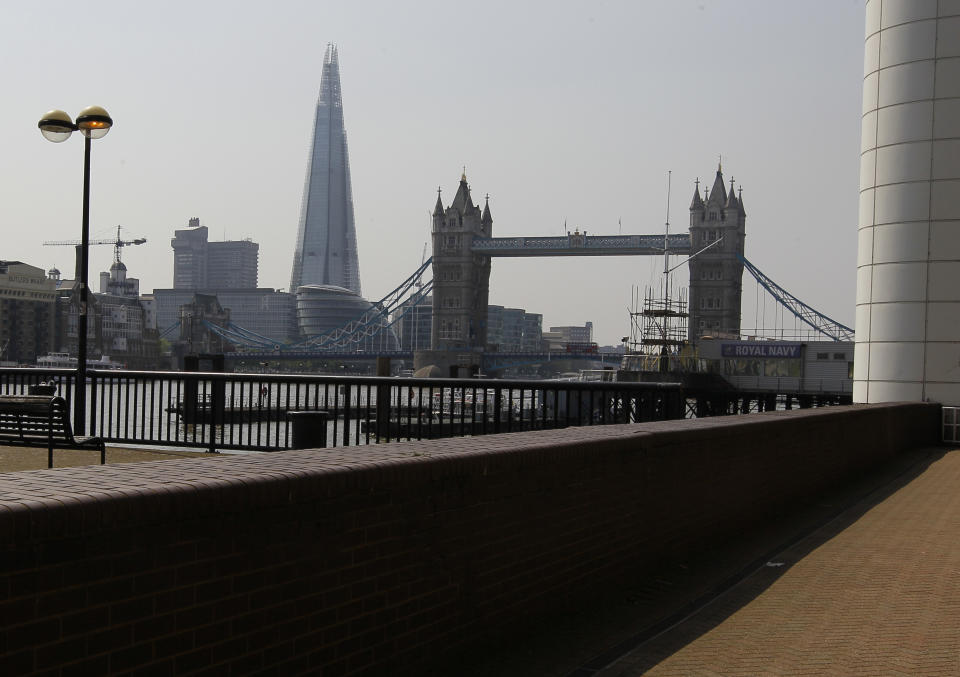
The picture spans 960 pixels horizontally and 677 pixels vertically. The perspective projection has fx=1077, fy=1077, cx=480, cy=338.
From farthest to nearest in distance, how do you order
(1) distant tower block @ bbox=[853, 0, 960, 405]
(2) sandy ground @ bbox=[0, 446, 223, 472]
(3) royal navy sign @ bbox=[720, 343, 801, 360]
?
1. (3) royal navy sign @ bbox=[720, 343, 801, 360]
2. (1) distant tower block @ bbox=[853, 0, 960, 405]
3. (2) sandy ground @ bbox=[0, 446, 223, 472]

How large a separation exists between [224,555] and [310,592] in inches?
17.1

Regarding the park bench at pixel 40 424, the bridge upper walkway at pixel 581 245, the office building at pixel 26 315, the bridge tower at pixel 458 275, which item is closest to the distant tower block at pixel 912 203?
the park bench at pixel 40 424

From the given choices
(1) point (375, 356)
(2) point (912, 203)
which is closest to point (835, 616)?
(2) point (912, 203)

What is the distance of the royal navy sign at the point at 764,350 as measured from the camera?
259 feet

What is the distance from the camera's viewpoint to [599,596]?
568 centimetres

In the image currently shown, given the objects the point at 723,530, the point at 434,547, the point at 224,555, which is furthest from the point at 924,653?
the point at 224,555

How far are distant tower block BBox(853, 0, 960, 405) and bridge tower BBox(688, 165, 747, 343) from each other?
367ft

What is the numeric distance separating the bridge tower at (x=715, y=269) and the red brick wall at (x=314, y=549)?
12804cm

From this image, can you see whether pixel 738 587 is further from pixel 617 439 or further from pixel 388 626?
pixel 388 626

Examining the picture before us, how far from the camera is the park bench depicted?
8.32m

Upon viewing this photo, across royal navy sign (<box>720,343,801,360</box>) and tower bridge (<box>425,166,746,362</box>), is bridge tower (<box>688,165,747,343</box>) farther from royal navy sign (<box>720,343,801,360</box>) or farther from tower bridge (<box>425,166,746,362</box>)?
royal navy sign (<box>720,343,801,360</box>)

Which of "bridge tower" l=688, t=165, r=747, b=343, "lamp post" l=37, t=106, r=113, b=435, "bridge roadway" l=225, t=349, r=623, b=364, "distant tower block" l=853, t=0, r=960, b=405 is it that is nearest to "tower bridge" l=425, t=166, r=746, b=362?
"bridge tower" l=688, t=165, r=747, b=343

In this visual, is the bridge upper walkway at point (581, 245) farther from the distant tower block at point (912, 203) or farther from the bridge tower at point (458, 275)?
the distant tower block at point (912, 203)

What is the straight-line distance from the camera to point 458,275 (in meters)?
146
